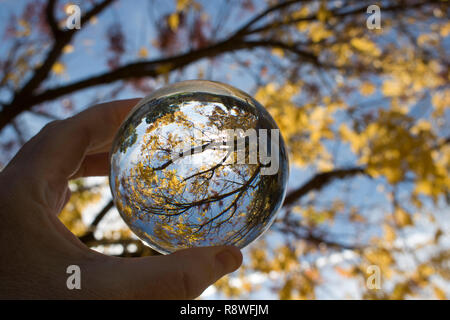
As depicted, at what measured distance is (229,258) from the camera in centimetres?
104

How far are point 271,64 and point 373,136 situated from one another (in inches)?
57.3

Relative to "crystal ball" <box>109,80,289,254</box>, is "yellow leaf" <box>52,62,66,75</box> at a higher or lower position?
higher

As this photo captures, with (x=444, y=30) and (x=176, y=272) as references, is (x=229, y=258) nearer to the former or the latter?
(x=176, y=272)

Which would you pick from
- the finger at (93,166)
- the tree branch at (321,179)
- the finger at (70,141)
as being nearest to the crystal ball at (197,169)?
the finger at (70,141)

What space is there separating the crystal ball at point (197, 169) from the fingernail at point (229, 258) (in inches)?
1.5

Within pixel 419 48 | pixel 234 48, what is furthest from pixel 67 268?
pixel 419 48

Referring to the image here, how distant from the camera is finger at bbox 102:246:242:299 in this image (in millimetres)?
906

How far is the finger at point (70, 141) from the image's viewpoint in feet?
4.12

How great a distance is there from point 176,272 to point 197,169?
332mm

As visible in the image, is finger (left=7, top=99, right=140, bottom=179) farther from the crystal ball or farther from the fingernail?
the fingernail

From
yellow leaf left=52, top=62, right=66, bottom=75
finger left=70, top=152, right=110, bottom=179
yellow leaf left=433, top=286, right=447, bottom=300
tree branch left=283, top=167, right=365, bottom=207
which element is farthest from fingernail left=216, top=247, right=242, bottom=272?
yellow leaf left=52, top=62, right=66, bottom=75

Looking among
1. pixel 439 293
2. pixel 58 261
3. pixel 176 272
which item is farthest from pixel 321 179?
pixel 58 261

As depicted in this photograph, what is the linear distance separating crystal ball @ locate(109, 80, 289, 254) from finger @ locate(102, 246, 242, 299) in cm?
5
